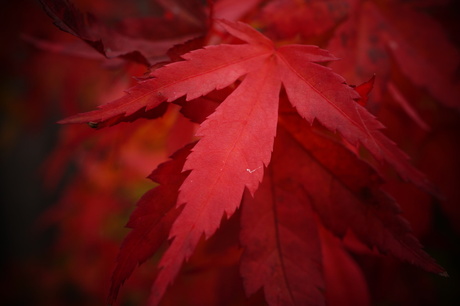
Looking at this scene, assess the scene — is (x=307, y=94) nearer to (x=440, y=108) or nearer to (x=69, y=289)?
(x=440, y=108)

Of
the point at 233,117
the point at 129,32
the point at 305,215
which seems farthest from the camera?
the point at 129,32

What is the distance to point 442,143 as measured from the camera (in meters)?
0.79

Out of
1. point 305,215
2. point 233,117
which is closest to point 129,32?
point 233,117

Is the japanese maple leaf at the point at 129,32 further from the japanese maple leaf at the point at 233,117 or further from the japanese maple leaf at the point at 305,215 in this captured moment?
the japanese maple leaf at the point at 305,215

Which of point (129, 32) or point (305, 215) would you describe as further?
point (129, 32)

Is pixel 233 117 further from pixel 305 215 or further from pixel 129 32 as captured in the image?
pixel 129 32

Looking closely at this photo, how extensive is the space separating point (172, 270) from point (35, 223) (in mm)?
3561

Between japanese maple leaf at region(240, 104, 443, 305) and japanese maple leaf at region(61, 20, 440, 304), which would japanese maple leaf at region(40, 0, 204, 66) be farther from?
japanese maple leaf at region(240, 104, 443, 305)

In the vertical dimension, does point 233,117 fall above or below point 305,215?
above

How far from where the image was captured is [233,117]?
1.29 ft

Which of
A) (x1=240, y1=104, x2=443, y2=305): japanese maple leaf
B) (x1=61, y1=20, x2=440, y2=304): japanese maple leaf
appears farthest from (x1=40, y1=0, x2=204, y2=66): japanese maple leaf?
(x1=240, y1=104, x2=443, y2=305): japanese maple leaf

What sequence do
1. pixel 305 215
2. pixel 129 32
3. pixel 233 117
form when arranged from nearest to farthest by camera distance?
1. pixel 233 117
2. pixel 305 215
3. pixel 129 32

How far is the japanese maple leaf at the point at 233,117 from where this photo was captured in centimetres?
36

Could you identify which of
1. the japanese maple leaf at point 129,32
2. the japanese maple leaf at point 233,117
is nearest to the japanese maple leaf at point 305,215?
the japanese maple leaf at point 233,117
